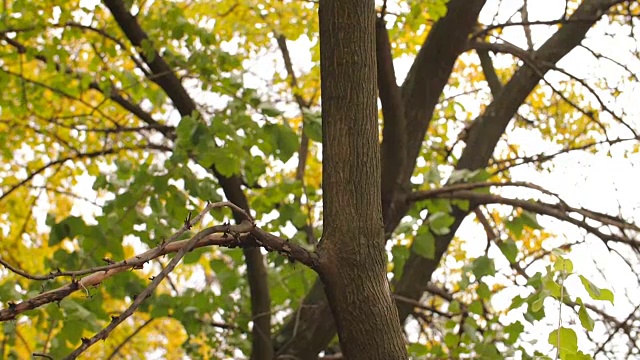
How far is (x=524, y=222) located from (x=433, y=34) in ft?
3.63

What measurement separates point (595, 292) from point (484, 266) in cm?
174

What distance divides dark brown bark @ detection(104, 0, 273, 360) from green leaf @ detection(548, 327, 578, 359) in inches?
92.7

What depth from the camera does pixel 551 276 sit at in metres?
2.30

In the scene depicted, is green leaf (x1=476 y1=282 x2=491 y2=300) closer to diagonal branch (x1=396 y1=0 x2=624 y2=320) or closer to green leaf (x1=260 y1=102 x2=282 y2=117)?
diagonal branch (x1=396 y1=0 x2=624 y2=320)

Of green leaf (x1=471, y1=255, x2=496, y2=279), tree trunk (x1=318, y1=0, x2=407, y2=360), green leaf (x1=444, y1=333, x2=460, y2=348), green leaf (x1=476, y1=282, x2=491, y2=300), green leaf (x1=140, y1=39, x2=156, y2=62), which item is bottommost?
tree trunk (x1=318, y1=0, x2=407, y2=360)

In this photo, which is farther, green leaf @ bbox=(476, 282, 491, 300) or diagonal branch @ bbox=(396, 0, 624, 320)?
diagonal branch @ bbox=(396, 0, 624, 320)

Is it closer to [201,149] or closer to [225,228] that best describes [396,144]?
[201,149]

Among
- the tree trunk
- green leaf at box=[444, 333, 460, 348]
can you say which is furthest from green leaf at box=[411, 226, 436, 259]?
the tree trunk

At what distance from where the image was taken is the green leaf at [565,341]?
205 cm

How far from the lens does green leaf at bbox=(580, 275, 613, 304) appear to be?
2096 mm

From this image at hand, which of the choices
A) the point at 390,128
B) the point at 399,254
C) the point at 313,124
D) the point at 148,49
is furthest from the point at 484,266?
the point at 148,49

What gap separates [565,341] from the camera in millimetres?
2080

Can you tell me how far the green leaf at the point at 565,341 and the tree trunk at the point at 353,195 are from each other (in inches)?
17.2

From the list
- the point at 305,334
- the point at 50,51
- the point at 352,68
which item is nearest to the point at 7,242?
the point at 50,51
